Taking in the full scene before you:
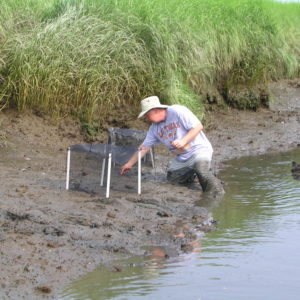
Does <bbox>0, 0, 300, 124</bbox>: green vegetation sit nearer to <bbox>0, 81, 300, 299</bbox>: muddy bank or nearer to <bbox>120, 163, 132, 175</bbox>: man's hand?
<bbox>0, 81, 300, 299</bbox>: muddy bank

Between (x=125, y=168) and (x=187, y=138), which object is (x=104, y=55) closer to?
(x=187, y=138)

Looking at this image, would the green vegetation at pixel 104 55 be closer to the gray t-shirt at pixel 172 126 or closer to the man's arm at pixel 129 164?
the gray t-shirt at pixel 172 126

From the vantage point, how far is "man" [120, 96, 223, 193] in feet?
29.8

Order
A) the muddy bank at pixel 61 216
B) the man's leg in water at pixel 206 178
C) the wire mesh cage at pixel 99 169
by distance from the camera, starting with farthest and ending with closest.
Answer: the man's leg in water at pixel 206 178 < the wire mesh cage at pixel 99 169 < the muddy bank at pixel 61 216

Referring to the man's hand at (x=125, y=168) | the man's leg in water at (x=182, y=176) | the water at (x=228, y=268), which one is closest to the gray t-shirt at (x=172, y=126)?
the man's leg in water at (x=182, y=176)

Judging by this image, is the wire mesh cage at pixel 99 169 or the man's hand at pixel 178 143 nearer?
the wire mesh cage at pixel 99 169

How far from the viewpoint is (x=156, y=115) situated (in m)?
9.12

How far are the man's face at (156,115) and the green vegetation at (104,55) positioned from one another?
2.44 metres

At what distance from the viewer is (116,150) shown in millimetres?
8734

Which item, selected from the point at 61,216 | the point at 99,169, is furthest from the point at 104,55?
the point at 61,216

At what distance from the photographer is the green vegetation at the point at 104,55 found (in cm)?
1122

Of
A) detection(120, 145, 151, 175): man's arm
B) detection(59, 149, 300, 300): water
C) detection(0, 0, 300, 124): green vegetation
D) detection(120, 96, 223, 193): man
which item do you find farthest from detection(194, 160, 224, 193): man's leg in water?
detection(0, 0, 300, 124): green vegetation

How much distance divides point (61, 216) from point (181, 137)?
2.22 metres

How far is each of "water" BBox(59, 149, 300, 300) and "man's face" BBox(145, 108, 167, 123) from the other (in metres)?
1.13
